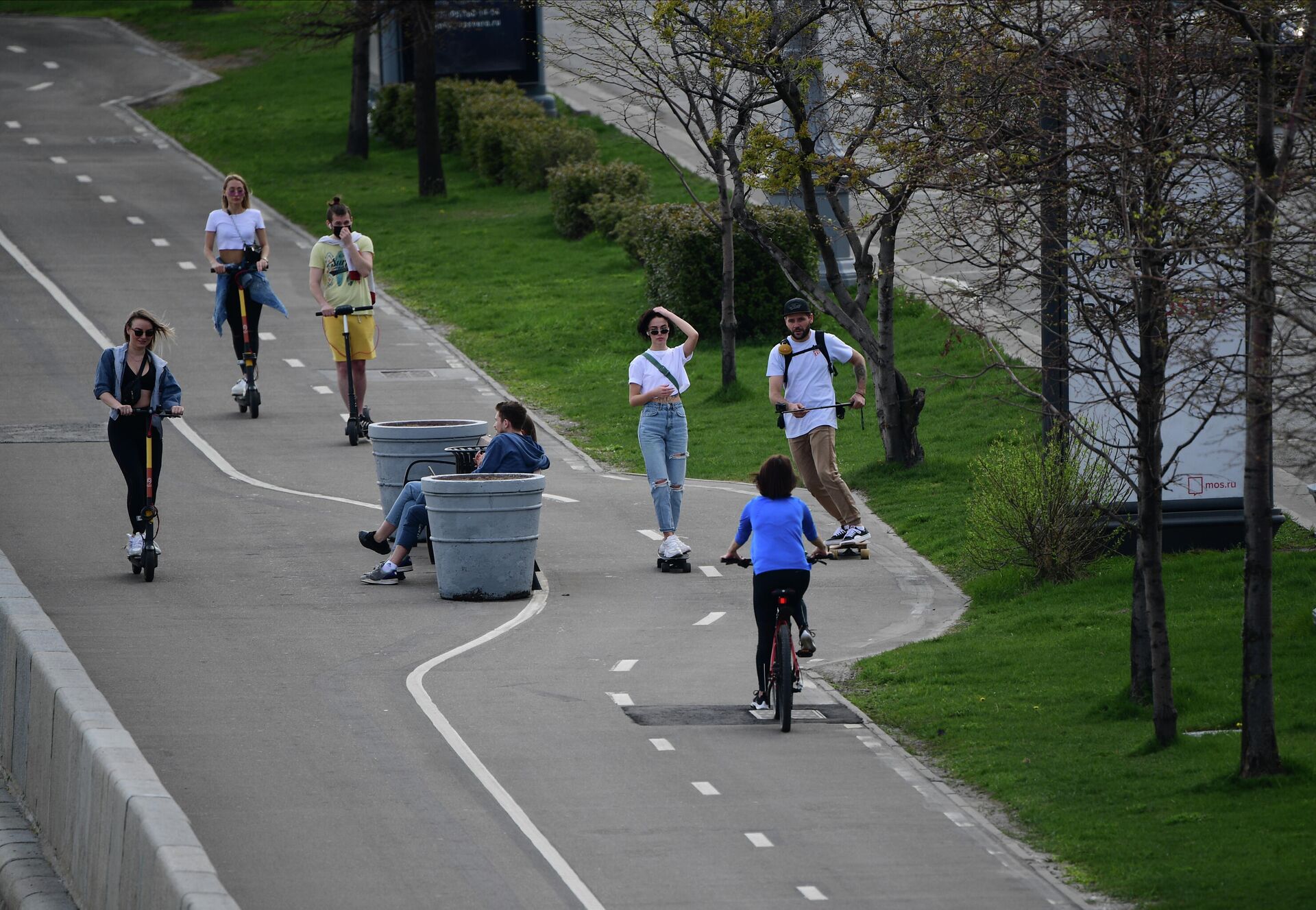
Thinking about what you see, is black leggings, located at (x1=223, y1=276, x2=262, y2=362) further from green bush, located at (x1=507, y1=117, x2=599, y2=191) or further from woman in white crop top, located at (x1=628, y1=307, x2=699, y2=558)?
green bush, located at (x1=507, y1=117, x2=599, y2=191)

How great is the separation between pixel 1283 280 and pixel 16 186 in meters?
33.4

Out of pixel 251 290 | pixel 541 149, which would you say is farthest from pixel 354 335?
pixel 541 149

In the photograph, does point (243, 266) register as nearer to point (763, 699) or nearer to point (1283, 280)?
point (763, 699)

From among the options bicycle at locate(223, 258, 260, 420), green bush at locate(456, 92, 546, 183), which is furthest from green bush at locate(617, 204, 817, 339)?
green bush at locate(456, 92, 546, 183)

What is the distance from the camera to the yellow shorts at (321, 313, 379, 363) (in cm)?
2000

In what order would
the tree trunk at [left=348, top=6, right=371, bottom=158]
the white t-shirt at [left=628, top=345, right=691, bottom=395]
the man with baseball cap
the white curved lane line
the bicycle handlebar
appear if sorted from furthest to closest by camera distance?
the tree trunk at [left=348, top=6, right=371, bottom=158]
the bicycle handlebar
the man with baseball cap
the white t-shirt at [left=628, top=345, right=691, bottom=395]
the white curved lane line

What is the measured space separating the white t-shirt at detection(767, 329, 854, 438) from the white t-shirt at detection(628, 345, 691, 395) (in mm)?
778

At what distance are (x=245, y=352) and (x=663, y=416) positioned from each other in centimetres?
757

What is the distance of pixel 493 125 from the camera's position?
39.4 m

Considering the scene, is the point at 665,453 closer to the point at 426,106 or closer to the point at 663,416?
the point at 663,416

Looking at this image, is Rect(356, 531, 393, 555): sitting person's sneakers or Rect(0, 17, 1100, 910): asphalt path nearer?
→ Rect(0, 17, 1100, 910): asphalt path

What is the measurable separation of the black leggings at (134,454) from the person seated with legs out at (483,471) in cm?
184

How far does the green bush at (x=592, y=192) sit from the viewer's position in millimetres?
34000

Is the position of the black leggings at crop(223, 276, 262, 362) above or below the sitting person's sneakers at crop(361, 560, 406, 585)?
above
